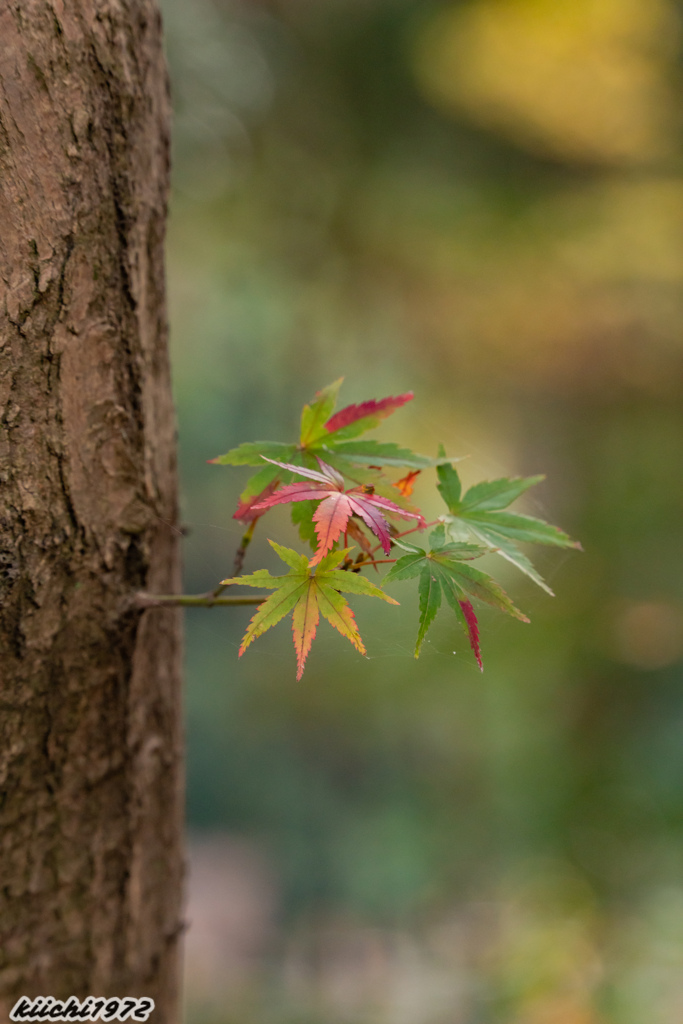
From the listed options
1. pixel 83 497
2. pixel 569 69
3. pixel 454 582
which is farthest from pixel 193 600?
pixel 569 69

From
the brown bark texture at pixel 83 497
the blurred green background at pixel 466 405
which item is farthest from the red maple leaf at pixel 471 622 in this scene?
the blurred green background at pixel 466 405

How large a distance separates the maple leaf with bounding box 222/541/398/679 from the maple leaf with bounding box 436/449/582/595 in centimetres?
10

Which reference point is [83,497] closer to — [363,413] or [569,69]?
[363,413]

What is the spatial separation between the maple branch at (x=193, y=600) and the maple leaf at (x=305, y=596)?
6 cm

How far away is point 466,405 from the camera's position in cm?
253

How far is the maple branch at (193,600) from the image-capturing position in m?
0.52

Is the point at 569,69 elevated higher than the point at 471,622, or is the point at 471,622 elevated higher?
the point at 569,69

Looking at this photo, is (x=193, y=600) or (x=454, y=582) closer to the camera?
(x=454, y=582)

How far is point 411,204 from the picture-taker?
95.0 inches

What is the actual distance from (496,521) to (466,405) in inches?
81.5

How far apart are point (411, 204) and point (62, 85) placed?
2142 millimetres

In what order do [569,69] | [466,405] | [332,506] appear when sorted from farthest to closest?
[466,405] → [569,69] → [332,506]

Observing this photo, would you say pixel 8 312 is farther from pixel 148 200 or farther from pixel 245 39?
pixel 245 39

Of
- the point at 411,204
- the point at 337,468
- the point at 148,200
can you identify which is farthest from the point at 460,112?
the point at 337,468
